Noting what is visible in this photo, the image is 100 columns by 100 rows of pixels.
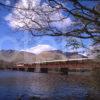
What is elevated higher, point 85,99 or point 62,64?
point 62,64

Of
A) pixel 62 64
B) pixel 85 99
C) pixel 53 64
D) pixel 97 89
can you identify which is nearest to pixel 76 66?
pixel 62 64

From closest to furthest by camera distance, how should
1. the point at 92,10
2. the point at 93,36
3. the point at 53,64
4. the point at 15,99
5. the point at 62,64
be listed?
the point at 92,10 < the point at 93,36 < the point at 15,99 < the point at 62,64 < the point at 53,64

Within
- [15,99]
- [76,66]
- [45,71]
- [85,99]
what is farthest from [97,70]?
[45,71]

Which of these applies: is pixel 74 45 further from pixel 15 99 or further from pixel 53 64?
pixel 53 64

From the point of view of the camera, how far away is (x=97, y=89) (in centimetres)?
3616

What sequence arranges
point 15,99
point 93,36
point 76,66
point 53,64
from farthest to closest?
point 53,64 → point 76,66 → point 15,99 → point 93,36

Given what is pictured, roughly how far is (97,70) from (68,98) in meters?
4.49

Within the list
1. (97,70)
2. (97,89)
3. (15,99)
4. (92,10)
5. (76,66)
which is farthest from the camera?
(76,66)

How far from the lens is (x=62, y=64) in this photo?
3563 inches

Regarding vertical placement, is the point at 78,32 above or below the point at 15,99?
above

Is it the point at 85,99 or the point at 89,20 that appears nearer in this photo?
the point at 89,20

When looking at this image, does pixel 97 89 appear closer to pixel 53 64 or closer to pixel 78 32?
pixel 78 32

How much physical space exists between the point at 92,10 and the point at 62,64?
247ft

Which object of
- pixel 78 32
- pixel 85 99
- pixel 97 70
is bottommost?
pixel 85 99
